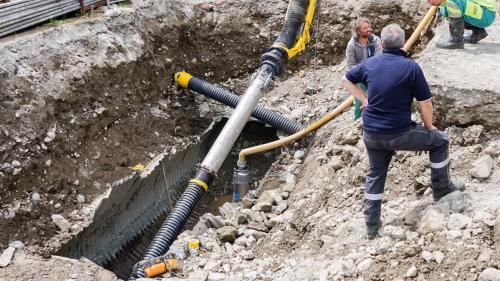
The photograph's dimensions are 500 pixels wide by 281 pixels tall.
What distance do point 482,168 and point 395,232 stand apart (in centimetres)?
115

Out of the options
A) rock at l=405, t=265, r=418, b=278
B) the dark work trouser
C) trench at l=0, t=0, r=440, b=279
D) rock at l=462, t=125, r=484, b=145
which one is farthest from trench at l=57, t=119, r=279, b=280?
rock at l=405, t=265, r=418, b=278

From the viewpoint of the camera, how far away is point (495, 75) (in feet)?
20.8

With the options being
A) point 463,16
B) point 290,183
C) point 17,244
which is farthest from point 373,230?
point 17,244

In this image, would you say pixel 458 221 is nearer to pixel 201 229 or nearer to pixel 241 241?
pixel 241 241

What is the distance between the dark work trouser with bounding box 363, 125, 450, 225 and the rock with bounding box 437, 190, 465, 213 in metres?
0.07

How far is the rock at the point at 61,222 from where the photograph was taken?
7059 mm

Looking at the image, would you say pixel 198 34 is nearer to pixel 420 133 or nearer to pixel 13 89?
pixel 13 89

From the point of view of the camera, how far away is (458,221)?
15.0ft

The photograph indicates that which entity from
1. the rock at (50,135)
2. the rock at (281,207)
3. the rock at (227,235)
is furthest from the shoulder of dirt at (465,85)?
the rock at (50,135)

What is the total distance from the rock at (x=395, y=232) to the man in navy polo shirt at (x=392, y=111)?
0.71ft

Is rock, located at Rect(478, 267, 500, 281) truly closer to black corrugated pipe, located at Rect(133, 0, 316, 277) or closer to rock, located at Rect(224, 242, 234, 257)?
rock, located at Rect(224, 242, 234, 257)

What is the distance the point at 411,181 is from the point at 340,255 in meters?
1.20

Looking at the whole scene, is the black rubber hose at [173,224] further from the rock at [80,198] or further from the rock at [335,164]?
the rock at [335,164]

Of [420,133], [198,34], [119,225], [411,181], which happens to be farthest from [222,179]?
[420,133]
